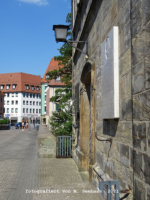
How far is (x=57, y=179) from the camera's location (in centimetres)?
693

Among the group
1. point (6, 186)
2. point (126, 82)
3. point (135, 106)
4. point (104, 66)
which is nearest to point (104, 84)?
point (104, 66)

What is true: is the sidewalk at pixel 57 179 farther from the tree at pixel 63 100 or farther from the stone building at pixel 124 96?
the tree at pixel 63 100

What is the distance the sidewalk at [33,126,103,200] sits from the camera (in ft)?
9.78

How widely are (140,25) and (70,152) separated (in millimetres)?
8164

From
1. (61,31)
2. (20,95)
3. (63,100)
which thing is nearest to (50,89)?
(63,100)

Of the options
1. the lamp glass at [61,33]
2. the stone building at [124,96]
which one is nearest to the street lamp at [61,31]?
the lamp glass at [61,33]

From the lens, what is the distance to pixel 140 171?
117 inches

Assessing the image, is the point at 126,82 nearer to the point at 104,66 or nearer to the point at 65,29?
the point at 104,66

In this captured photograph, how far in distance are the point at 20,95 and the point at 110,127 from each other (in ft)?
290

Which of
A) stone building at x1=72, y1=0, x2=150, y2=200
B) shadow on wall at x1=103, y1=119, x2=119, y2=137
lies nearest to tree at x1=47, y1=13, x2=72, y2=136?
stone building at x1=72, y1=0, x2=150, y2=200

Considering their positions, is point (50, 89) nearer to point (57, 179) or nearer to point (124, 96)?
point (57, 179)

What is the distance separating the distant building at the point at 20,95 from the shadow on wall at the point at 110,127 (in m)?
85.0

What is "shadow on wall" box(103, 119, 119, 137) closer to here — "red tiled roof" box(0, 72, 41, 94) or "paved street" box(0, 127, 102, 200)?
"paved street" box(0, 127, 102, 200)

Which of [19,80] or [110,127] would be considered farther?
[19,80]
